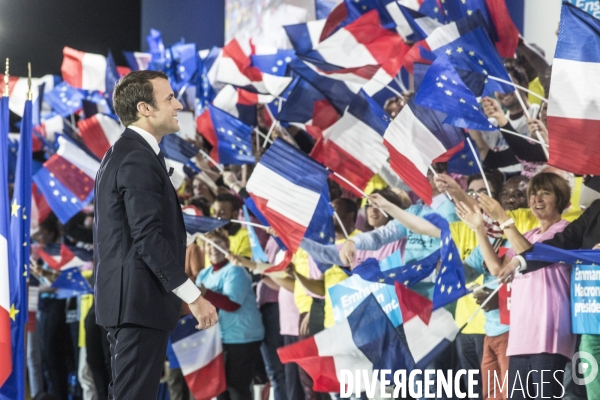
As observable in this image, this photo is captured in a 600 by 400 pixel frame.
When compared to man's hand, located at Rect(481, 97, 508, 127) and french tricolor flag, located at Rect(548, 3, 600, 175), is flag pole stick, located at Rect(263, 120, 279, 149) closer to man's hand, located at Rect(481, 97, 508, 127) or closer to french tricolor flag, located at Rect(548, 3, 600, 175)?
man's hand, located at Rect(481, 97, 508, 127)

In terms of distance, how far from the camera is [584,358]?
3.71 meters

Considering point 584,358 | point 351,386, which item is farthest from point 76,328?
point 584,358

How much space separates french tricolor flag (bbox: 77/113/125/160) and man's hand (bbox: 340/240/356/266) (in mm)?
2426

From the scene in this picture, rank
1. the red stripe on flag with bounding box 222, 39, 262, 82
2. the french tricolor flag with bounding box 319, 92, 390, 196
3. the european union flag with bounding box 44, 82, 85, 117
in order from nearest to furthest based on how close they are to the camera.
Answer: the french tricolor flag with bounding box 319, 92, 390, 196 < the red stripe on flag with bounding box 222, 39, 262, 82 < the european union flag with bounding box 44, 82, 85, 117

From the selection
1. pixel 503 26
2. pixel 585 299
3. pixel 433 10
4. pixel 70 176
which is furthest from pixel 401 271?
pixel 70 176

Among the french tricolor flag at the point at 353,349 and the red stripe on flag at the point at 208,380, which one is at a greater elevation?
the french tricolor flag at the point at 353,349

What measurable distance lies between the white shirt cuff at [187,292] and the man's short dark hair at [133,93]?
0.56 metres

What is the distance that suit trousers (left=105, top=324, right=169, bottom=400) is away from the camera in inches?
99.0

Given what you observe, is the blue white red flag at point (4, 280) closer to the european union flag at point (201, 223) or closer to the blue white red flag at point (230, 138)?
the european union flag at point (201, 223)

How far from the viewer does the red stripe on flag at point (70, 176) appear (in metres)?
6.04

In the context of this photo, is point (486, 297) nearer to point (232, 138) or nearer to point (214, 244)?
point (214, 244)

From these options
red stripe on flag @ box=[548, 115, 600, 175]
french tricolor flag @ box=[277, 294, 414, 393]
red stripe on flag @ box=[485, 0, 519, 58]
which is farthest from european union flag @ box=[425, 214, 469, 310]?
red stripe on flag @ box=[485, 0, 519, 58]

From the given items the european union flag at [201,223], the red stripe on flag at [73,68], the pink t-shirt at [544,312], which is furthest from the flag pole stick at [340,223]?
the red stripe on flag at [73,68]

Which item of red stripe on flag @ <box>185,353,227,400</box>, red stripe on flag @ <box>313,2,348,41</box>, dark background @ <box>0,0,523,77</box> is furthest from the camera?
dark background @ <box>0,0,523,77</box>
